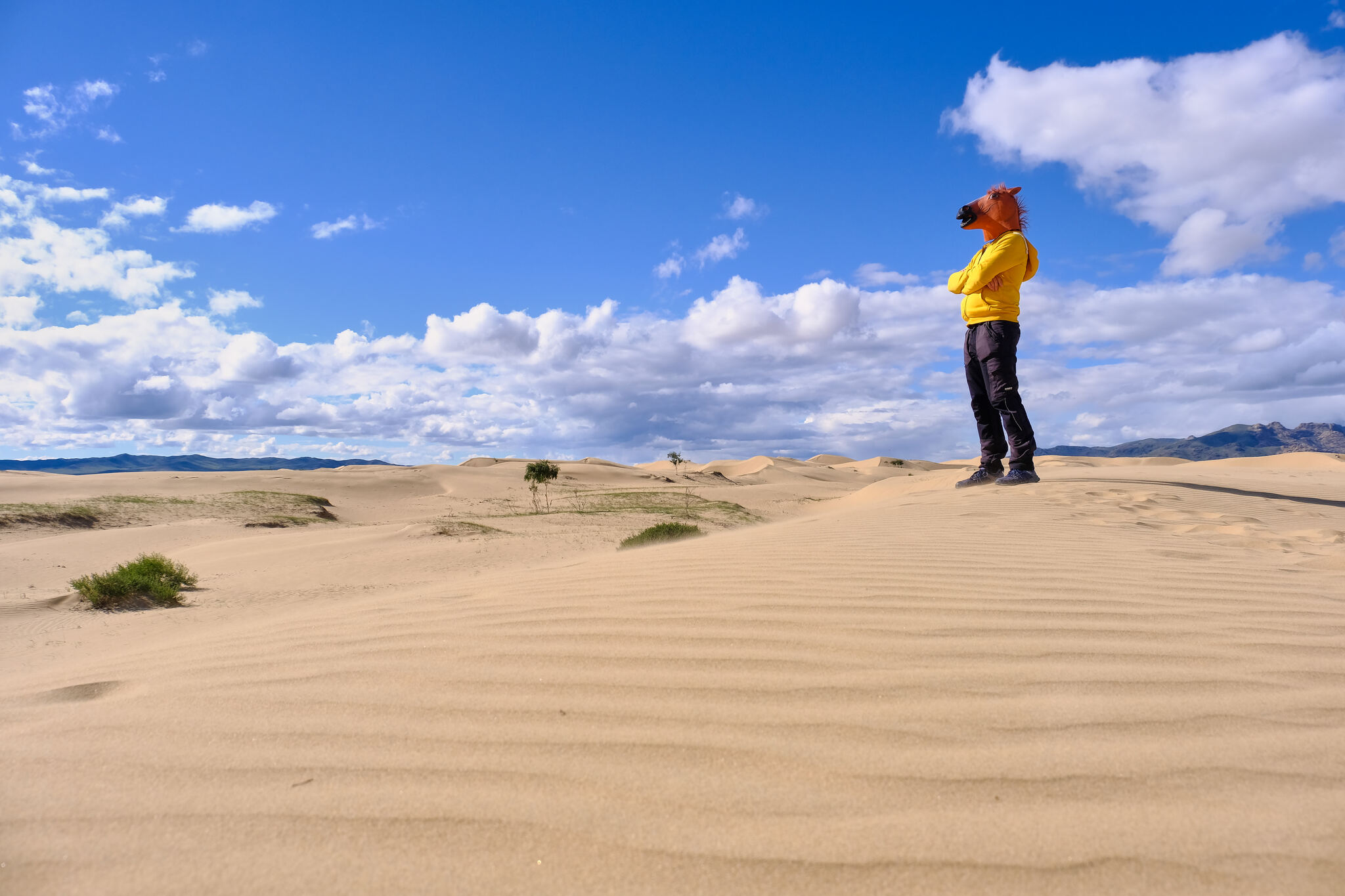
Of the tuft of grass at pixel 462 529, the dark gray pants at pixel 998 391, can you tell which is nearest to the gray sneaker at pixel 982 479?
the dark gray pants at pixel 998 391

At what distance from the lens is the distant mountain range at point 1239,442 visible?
126 m

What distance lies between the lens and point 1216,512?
6203mm

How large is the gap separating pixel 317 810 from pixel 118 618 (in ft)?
16.4

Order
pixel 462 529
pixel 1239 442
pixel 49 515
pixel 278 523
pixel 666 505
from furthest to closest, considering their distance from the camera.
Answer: pixel 1239 442, pixel 666 505, pixel 278 523, pixel 49 515, pixel 462 529

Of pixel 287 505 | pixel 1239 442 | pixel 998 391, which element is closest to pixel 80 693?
pixel 998 391

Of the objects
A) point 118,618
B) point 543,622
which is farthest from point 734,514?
point 543,622

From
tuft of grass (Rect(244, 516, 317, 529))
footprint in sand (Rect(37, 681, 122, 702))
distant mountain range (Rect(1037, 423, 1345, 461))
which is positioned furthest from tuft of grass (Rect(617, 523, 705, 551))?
distant mountain range (Rect(1037, 423, 1345, 461))

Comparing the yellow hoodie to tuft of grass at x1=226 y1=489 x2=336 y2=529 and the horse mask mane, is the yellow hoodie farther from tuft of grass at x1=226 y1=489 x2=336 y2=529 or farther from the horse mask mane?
tuft of grass at x1=226 y1=489 x2=336 y2=529

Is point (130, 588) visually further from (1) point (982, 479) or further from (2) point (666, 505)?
(2) point (666, 505)

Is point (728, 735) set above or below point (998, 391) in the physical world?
below

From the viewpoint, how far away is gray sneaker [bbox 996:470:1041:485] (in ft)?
25.3

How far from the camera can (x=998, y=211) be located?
7277 mm

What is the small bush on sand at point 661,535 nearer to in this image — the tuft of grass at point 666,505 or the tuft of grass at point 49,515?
the tuft of grass at point 666,505

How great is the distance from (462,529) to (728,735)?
9.63 metres
